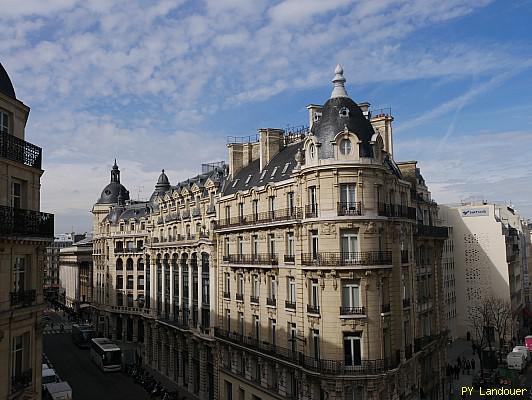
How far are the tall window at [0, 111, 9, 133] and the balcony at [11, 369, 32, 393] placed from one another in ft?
34.5

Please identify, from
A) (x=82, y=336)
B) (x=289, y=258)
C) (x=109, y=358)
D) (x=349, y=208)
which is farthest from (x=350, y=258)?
(x=82, y=336)

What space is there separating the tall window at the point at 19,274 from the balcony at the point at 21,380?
11.8ft

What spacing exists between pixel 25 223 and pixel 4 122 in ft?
14.9

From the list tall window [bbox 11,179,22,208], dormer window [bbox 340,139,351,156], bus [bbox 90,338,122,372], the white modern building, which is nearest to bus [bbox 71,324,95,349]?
bus [bbox 90,338,122,372]

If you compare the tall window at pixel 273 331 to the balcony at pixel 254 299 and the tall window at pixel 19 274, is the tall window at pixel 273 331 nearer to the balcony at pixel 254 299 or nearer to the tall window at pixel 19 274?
the balcony at pixel 254 299

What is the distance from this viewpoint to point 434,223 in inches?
2159


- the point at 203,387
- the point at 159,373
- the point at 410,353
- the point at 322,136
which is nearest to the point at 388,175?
the point at 322,136

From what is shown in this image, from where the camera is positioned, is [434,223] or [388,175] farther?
[434,223]

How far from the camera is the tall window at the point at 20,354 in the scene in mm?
22281

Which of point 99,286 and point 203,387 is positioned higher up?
point 99,286

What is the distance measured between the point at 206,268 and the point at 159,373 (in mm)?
21548

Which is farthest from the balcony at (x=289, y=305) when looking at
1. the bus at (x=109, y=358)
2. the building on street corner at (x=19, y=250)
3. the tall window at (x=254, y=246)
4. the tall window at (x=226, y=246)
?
the bus at (x=109, y=358)

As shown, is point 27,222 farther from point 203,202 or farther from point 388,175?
point 203,202

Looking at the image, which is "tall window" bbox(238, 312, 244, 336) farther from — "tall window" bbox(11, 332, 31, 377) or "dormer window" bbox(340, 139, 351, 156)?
"tall window" bbox(11, 332, 31, 377)
